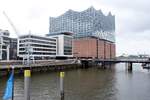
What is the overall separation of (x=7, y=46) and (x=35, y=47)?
19.6 m

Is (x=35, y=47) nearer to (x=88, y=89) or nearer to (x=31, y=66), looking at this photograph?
(x=31, y=66)

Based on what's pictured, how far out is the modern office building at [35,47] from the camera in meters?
146

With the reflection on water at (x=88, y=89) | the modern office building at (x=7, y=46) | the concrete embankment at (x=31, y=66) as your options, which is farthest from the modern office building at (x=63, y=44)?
the reflection on water at (x=88, y=89)

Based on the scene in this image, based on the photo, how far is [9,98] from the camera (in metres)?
15.0

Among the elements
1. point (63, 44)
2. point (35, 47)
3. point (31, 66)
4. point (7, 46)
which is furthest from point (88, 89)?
point (63, 44)

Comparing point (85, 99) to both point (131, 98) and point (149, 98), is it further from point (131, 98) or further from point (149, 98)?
point (149, 98)

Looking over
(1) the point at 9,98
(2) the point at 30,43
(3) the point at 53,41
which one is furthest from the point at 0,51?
(1) the point at 9,98

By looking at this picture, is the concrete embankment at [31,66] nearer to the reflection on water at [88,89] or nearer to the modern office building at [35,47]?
the reflection on water at [88,89]

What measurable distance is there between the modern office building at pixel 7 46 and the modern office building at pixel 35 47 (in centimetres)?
1002

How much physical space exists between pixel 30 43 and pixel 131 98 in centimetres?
11558

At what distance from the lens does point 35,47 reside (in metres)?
149

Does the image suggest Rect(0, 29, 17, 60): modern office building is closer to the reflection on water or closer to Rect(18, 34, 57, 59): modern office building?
Rect(18, 34, 57, 59): modern office building

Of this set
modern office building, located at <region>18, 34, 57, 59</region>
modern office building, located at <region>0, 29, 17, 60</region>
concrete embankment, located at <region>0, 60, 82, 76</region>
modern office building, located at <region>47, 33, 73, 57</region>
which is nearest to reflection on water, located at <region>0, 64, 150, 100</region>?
concrete embankment, located at <region>0, 60, 82, 76</region>

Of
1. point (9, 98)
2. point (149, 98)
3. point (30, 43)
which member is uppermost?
point (30, 43)
